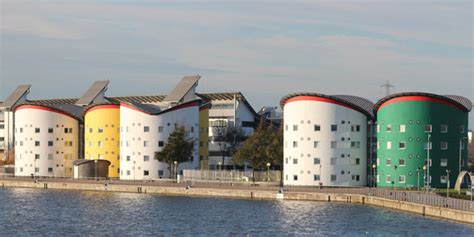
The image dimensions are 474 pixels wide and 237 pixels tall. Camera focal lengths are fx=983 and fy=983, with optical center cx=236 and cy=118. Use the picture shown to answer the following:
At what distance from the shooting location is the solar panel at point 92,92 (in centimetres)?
17562

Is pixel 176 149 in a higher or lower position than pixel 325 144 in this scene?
lower

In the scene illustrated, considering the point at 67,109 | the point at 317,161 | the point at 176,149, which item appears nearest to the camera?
the point at 317,161

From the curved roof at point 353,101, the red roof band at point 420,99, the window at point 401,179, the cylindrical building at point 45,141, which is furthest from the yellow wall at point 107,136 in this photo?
the window at point 401,179

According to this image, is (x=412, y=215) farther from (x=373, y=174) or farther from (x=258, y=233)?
(x=373, y=174)

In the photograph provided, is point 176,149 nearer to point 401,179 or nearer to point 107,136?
point 107,136

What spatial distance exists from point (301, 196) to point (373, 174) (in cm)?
1764

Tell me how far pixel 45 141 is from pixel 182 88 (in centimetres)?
2381

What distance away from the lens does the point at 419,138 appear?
385 feet

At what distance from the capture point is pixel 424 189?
4481 inches

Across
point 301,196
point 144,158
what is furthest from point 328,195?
point 144,158

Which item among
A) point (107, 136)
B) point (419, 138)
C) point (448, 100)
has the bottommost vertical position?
point (419, 138)

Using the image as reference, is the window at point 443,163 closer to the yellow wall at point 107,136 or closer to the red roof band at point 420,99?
the red roof band at point 420,99

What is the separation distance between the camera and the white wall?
121875 millimetres

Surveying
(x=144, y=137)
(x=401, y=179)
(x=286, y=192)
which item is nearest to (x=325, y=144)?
(x=401, y=179)
